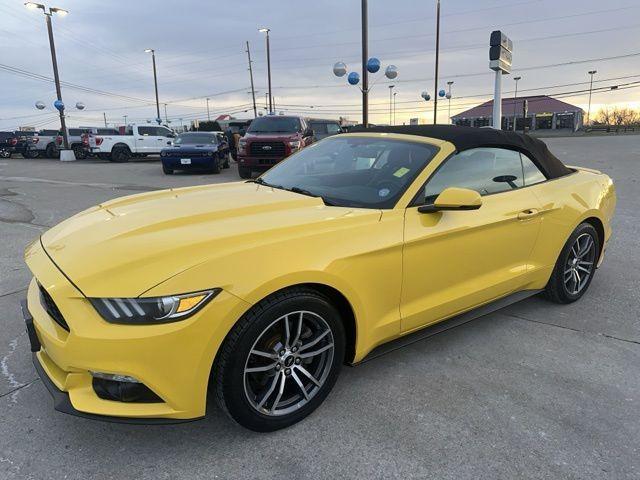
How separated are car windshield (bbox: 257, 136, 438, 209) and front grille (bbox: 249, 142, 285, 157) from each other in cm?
967

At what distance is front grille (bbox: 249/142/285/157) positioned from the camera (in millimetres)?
13469

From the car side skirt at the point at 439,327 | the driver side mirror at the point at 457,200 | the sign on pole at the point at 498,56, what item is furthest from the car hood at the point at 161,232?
the sign on pole at the point at 498,56

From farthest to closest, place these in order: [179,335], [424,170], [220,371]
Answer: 1. [424,170]
2. [220,371]
3. [179,335]

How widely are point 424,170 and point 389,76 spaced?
52.0 feet

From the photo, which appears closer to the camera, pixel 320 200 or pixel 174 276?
pixel 174 276

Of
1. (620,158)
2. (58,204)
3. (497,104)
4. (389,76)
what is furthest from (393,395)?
(620,158)

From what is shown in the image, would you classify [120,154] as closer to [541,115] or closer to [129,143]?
[129,143]

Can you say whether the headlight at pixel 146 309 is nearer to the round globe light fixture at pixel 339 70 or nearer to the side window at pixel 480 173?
the side window at pixel 480 173

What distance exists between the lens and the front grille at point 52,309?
2176 mm

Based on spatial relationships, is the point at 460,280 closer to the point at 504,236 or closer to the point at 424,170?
the point at 504,236

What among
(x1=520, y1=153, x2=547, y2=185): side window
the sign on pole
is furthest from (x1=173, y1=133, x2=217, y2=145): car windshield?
(x1=520, y1=153, x2=547, y2=185): side window

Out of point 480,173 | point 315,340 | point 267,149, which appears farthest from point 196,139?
point 315,340

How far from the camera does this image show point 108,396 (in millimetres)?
2076

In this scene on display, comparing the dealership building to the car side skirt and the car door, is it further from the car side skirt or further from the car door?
the car side skirt
